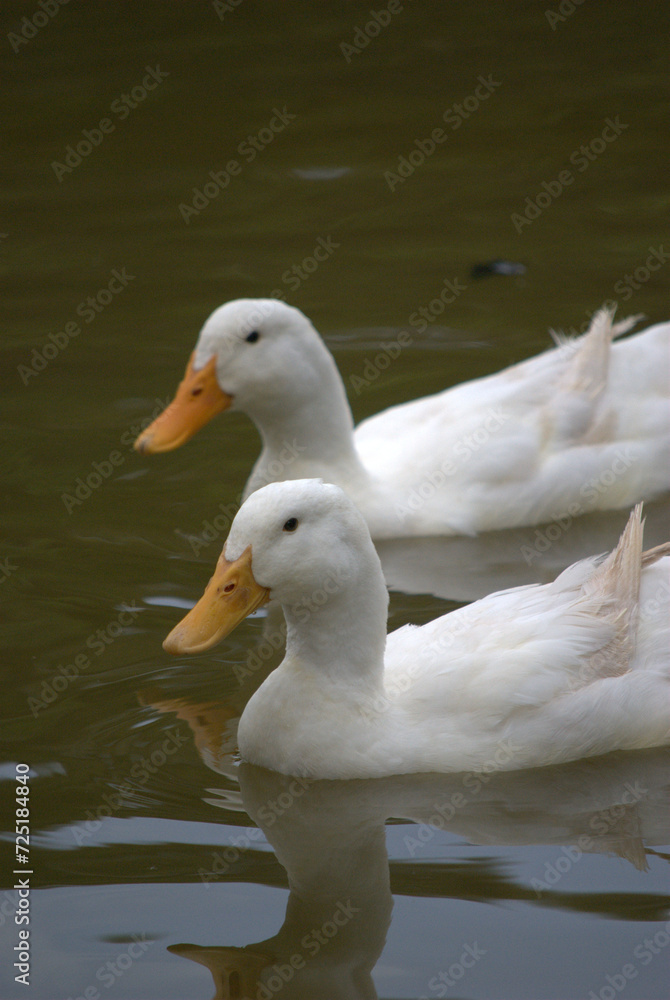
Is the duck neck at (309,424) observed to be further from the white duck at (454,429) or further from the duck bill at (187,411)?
the duck bill at (187,411)

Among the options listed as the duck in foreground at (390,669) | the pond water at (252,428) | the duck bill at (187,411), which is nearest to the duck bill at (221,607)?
the duck in foreground at (390,669)

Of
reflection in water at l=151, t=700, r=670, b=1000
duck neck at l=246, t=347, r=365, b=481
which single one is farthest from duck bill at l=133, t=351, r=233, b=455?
reflection in water at l=151, t=700, r=670, b=1000

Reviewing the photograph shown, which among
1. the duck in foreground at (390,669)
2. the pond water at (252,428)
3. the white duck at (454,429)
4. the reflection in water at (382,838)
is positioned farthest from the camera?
the white duck at (454,429)

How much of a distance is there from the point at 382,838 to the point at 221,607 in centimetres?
92

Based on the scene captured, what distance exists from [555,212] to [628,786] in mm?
6184

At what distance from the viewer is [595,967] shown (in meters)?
3.97

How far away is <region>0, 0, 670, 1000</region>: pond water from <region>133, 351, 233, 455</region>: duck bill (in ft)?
1.54

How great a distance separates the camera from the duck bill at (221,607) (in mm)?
4594

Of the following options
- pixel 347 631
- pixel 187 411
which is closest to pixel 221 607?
pixel 347 631

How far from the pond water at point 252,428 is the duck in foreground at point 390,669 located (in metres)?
0.12

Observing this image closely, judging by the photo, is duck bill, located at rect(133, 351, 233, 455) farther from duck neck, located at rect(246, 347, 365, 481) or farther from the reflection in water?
the reflection in water

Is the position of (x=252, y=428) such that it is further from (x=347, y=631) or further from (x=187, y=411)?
(x=347, y=631)

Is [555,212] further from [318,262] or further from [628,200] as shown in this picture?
[318,262]

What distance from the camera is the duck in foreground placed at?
4582 mm
